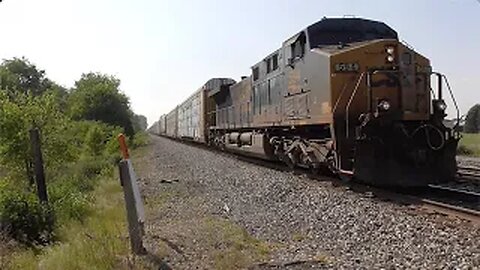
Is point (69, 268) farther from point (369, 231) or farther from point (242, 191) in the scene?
point (242, 191)

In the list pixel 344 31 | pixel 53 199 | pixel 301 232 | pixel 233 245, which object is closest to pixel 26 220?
pixel 53 199

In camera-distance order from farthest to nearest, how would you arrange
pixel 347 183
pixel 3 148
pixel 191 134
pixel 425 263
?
1. pixel 191 134
2. pixel 3 148
3. pixel 347 183
4. pixel 425 263

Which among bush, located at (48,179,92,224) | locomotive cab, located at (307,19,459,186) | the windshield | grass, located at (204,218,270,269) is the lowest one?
bush, located at (48,179,92,224)

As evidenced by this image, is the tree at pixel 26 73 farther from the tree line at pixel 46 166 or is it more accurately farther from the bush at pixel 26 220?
the bush at pixel 26 220

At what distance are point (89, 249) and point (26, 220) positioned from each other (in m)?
4.25

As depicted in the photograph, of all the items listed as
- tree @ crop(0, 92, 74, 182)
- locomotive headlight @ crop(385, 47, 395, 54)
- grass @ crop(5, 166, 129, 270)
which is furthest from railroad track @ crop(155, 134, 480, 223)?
tree @ crop(0, 92, 74, 182)

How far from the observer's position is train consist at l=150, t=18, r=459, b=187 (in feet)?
31.7

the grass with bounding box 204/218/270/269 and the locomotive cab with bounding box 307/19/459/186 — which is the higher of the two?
the locomotive cab with bounding box 307/19/459/186

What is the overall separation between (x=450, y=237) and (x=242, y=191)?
5746mm

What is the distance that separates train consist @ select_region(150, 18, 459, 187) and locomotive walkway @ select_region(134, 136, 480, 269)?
77 cm

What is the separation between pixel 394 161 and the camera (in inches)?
379

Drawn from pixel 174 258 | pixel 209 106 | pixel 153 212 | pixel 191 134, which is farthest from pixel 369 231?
pixel 191 134

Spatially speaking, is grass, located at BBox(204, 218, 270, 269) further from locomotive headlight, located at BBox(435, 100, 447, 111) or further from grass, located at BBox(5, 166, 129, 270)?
locomotive headlight, located at BBox(435, 100, 447, 111)

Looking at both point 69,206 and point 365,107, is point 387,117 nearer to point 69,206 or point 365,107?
point 365,107
